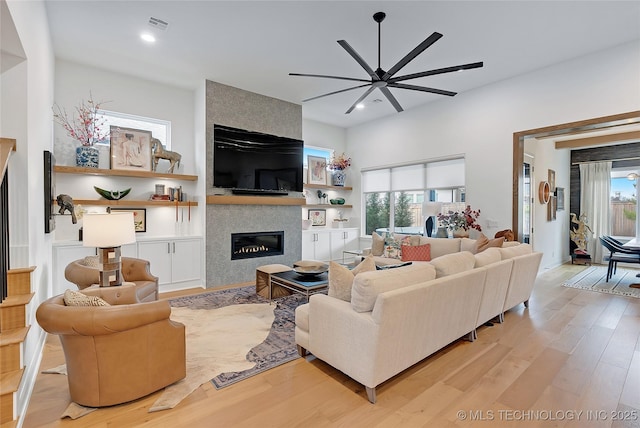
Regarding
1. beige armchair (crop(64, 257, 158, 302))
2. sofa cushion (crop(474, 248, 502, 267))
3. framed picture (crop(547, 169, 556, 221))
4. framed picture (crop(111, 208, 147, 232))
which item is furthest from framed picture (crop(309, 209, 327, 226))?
framed picture (crop(547, 169, 556, 221))

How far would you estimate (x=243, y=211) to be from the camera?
5410 mm

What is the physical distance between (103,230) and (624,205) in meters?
10.1

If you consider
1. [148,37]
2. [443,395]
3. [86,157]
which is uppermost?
[148,37]

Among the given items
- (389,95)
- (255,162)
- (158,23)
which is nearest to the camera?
(158,23)

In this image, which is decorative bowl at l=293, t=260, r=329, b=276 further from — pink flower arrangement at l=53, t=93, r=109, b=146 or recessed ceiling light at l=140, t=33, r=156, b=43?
pink flower arrangement at l=53, t=93, r=109, b=146

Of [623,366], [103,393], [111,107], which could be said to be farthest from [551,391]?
[111,107]

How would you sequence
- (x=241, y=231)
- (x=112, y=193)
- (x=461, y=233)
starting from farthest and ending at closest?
1. (x=241, y=231)
2. (x=461, y=233)
3. (x=112, y=193)

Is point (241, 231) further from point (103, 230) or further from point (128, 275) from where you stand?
point (103, 230)

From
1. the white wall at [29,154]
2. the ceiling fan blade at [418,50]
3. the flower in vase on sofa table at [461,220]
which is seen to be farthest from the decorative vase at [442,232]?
the white wall at [29,154]

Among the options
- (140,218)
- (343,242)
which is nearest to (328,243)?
(343,242)

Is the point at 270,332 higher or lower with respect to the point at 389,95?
lower

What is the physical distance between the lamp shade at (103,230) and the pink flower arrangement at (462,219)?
16.1 feet

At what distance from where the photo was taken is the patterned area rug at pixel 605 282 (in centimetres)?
473

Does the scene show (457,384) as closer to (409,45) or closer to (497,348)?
(497,348)
